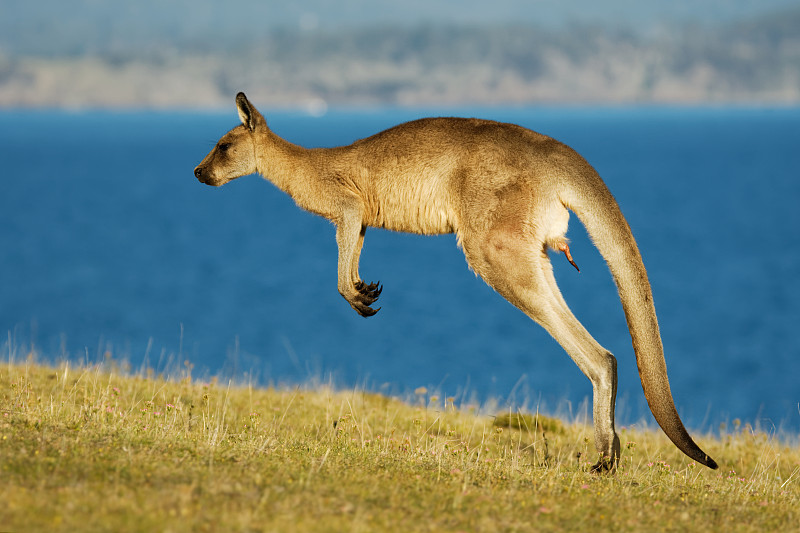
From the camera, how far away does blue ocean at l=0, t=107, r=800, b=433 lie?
131 ft

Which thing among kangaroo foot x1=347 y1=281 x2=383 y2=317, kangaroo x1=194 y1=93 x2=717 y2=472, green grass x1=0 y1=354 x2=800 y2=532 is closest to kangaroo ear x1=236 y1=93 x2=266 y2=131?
kangaroo x1=194 y1=93 x2=717 y2=472

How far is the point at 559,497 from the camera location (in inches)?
257

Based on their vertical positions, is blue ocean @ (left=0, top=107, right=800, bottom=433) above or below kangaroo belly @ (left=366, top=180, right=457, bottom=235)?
above

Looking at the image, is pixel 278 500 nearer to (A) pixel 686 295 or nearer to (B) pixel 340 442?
(B) pixel 340 442

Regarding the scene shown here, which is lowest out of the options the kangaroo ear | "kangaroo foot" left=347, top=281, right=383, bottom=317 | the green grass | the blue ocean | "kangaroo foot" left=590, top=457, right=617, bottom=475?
the green grass

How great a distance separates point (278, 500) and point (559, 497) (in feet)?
6.38

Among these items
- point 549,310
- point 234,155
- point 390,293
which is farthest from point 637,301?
point 390,293

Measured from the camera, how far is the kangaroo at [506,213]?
24.3ft

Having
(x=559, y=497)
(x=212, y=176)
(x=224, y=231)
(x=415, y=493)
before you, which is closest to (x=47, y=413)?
→ (x=212, y=176)

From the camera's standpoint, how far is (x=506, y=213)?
7676mm

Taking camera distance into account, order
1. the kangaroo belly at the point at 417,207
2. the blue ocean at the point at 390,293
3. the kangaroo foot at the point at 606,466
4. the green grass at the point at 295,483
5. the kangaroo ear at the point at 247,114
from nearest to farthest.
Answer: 1. the green grass at the point at 295,483
2. the kangaroo foot at the point at 606,466
3. the kangaroo belly at the point at 417,207
4. the kangaroo ear at the point at 247,114
5. the blue ocean at the point at 390,293

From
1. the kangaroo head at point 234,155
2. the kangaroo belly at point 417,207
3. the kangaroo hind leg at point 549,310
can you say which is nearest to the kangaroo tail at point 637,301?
the kangaroo hind leg at point 549,310

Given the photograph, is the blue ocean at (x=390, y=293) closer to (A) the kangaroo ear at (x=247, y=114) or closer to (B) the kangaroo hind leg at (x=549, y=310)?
(A) the kangaroo ear at (x=247, y=114)

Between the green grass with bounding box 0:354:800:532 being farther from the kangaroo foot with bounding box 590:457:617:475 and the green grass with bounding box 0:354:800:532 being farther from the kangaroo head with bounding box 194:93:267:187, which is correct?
the kangaroo head with bounding box 194:93:267:187
